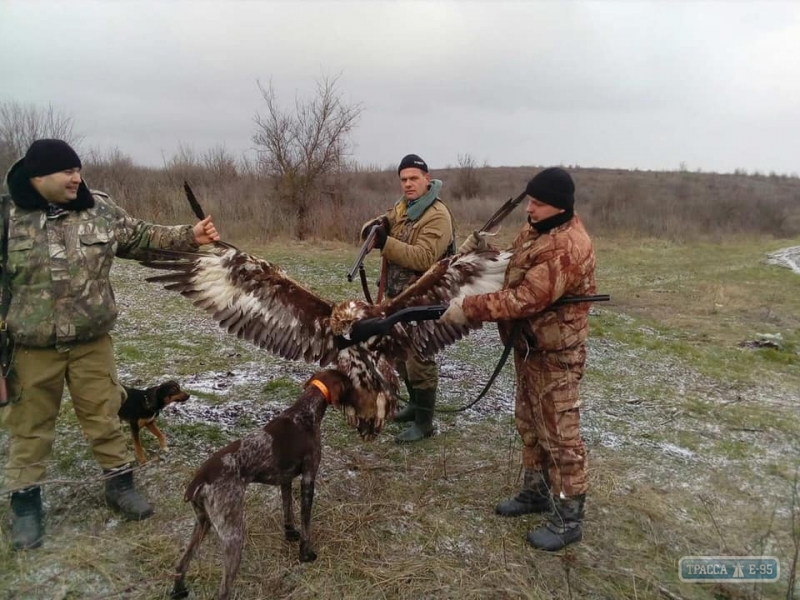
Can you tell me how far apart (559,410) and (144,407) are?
3.08 m

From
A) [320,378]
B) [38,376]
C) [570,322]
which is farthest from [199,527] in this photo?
[570,322]

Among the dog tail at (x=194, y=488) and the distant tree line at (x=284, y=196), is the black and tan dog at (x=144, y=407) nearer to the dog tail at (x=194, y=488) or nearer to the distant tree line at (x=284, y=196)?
the dog tail at (x=194, y=488)

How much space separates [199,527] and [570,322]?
237 cm

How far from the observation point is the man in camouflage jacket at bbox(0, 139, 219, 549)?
323 cm

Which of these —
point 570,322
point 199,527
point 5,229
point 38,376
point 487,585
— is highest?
point 5,229

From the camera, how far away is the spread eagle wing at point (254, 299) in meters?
4.07

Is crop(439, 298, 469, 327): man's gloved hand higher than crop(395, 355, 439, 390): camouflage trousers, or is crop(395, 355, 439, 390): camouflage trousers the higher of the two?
crop(439, 298, 469, 327): man's gloved hand

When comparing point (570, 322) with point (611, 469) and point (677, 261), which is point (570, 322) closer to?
point (611, 469)

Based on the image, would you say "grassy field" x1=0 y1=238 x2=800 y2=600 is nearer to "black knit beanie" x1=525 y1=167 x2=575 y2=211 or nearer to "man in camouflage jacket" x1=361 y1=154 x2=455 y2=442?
"man in camouflage jacket" x1=361 y1=154 x2=455 y2=442

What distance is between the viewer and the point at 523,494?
12.6ft

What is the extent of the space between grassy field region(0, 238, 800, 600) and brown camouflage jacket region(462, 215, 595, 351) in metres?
1.35

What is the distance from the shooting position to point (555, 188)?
3.13 metres

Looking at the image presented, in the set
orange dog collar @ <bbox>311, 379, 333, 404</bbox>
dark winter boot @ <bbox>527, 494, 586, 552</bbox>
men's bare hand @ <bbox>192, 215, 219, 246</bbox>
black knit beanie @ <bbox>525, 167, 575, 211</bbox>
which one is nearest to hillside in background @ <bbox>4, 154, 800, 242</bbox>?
men's bare hand @ <bbox>192, 215, 219, 246</bbox>

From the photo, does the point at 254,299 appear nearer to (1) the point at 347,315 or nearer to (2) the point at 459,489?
(1) the point at 347,315
